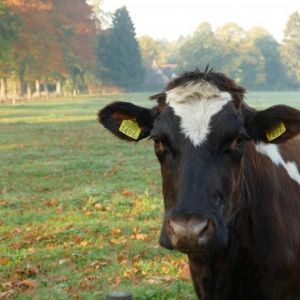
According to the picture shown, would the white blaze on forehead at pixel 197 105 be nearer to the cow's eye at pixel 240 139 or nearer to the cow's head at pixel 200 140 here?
the cow's head at pixel 200 140

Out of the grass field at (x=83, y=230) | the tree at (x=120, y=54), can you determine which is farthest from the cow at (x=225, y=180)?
the tree at (x=120, y=54)

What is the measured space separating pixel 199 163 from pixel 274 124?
80cm

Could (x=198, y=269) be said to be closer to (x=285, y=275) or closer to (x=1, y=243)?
(x=285, y=275)

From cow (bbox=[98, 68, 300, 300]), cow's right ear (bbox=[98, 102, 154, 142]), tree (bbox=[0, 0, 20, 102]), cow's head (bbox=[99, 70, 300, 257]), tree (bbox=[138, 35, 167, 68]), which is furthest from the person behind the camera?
tree (bbox=[138, 35, 167, 68])

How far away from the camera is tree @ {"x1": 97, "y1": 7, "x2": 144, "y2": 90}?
92.6 meters

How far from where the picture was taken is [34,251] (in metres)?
8.45

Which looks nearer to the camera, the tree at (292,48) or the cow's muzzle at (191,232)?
the cow's muzzle at (191,232)

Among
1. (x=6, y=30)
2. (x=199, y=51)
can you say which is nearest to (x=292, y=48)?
(x=199, y=51)

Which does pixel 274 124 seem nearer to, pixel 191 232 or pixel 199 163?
pixel 199 163

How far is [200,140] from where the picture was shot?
4008mm

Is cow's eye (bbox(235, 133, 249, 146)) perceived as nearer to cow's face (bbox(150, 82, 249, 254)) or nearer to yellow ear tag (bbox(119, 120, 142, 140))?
cow's face (bbox(150, 82, 249, 254))

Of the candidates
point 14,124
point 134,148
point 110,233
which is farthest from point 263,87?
point 110,233

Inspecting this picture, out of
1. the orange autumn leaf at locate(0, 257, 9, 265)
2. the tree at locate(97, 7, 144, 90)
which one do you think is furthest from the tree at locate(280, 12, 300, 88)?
the orange autumn leaf at locate(0, 257, 9, 265)

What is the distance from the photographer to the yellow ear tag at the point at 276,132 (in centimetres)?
443
